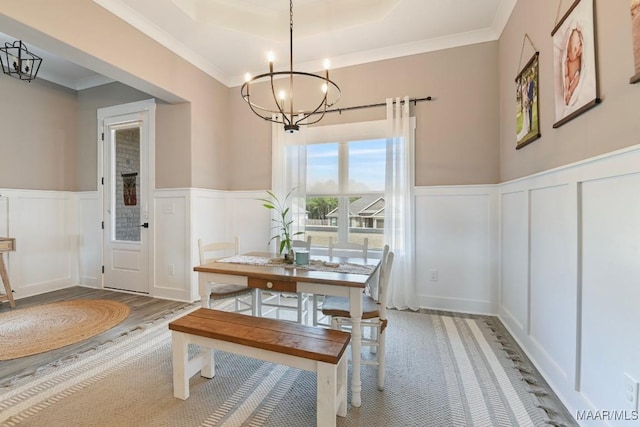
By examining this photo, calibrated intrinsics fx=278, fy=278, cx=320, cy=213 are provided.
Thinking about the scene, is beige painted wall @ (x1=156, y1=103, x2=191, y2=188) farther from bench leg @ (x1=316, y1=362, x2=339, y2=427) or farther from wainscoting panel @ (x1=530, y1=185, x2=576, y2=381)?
wainscoting panel @ (x1=530, y1=185, x2=576, y2=381)

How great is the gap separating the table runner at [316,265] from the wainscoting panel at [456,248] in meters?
1.40

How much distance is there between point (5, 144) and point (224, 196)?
2.74 metres

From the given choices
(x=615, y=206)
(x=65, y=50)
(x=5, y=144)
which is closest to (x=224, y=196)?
(x=65, y=50)

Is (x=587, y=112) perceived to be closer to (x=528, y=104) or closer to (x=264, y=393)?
(x=528, y=104)

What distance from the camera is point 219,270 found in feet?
6.73

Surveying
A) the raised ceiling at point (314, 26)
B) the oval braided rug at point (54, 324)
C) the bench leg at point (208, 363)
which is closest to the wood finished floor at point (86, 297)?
the oval braided rug at point (54, 324)

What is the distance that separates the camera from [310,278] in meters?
1.82

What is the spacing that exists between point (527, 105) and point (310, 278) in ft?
7.18

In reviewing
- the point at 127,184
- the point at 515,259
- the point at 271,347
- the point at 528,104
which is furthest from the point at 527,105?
the point at 127,184

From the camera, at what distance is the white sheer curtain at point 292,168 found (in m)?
3.62

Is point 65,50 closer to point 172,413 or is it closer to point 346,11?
point 346,11

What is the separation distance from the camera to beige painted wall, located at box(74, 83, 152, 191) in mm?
4030

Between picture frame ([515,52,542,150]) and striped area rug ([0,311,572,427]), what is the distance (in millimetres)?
1756

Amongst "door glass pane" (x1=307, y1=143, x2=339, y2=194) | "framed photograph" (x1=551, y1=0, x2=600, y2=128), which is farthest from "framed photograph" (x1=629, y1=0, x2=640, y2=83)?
"door glass pane" (x1=307, y1=143, x2=339, y2=194)
